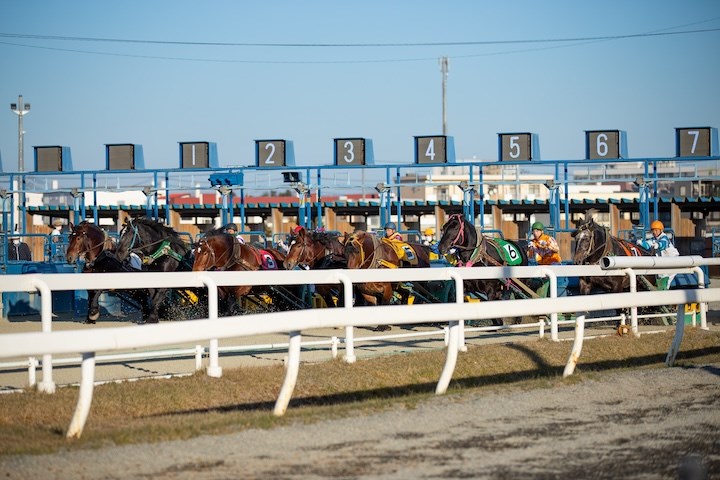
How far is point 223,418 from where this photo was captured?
7.85m

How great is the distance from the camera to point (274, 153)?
33.3 meters

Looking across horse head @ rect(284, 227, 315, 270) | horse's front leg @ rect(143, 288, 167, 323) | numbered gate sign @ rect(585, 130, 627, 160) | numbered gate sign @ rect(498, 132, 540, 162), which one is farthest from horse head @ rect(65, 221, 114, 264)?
numbered gate sign @ rect(585, 130, 627, 160)

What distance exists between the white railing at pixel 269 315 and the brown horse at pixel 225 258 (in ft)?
20.7

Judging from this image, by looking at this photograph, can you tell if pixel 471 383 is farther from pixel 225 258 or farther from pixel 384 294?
pixel 225 258

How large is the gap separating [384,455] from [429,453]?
0.87 feet

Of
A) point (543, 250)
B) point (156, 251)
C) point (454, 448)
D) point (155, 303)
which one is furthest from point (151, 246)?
point (454, 448)

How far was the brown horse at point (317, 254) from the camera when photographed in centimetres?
1958

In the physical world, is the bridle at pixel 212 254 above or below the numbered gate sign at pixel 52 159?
below

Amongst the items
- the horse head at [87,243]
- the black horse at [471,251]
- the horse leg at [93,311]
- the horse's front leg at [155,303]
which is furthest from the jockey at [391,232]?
the horse leg at [93,311]

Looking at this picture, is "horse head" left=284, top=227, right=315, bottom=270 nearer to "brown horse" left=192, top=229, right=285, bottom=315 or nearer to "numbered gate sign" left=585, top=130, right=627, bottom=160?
"brown horse" left=192, top=229, right=285, bottom=315

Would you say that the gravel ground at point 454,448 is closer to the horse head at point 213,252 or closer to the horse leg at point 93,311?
the horse head at point 213,252

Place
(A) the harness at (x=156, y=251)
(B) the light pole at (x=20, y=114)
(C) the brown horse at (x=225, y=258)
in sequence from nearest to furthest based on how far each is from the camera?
(C) the brown horse at (x=225, y=258) → (A) the harness at (x=156, y=251) → (B) the light pole at (x=20, y=114)

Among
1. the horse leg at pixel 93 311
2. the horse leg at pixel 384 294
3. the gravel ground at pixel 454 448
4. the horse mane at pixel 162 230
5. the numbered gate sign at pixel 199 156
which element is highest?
the numbered gate sign at pixel 199 156

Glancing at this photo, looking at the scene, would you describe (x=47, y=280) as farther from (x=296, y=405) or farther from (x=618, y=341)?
(x=618, y=341)
